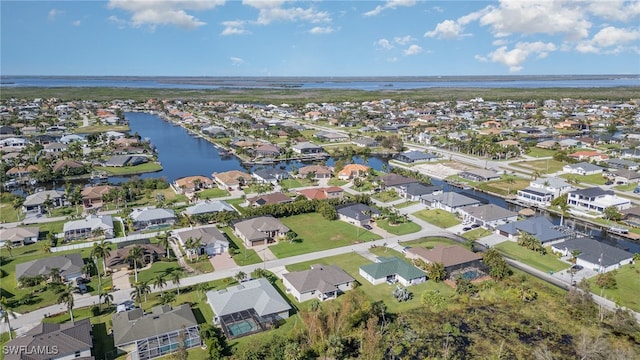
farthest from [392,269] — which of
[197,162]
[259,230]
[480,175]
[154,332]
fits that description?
[197,162]

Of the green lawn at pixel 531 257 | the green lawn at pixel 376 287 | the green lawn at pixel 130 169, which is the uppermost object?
the green lawn at pixel 130 169

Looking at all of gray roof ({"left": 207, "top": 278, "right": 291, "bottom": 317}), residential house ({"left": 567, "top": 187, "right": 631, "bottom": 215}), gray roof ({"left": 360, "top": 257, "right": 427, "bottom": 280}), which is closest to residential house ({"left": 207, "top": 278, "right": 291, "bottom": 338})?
gray roof ({"left": 207, "top": 278, "right": 291, "bottom": 317})

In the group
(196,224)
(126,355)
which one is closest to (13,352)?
(126,355)

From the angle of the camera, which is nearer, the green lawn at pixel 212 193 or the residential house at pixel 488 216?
the residential house at pixel 488 216

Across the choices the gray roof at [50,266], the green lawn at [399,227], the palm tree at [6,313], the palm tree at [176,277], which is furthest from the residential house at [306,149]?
the palm tree at [6,313]

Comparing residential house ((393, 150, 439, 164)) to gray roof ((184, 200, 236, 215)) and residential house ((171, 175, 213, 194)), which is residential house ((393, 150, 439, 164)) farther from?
gray roof ((184, 200, 236, 215))

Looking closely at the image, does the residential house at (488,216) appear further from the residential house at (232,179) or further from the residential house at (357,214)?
the residential house at (232,179)
